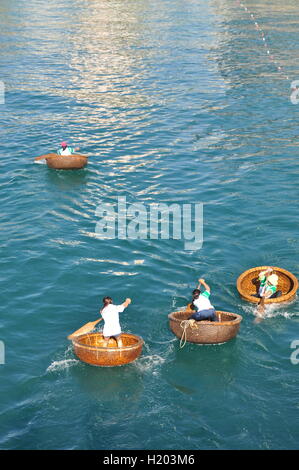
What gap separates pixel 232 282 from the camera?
2552cm

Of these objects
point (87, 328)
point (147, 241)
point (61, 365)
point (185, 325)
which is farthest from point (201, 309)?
point (147, 241)

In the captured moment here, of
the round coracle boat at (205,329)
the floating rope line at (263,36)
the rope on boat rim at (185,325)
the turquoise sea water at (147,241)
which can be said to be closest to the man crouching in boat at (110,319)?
the turquoise sea water at (147,241)

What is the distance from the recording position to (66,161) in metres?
35.0

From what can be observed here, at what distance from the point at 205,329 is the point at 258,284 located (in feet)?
18.1

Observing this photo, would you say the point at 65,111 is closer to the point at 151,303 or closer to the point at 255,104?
the point at 255,104

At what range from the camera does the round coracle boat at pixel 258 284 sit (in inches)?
915

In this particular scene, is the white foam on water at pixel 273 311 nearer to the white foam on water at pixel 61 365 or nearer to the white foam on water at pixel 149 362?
the white foam on water at pixel 149 362

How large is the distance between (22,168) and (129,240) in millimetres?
11306

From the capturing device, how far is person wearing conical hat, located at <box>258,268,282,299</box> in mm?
→ 23234

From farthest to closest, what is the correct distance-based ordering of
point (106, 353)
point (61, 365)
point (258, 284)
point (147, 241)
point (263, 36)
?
point (263, 36)
point (147, 241)
point (258, 284)
point (61, 365)
point (106, 353)

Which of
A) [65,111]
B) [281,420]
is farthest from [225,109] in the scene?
[281,420]

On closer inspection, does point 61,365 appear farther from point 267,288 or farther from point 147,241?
point 147,241

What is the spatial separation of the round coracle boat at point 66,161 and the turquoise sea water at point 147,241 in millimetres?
499

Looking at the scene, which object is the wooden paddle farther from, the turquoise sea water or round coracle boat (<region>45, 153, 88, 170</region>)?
round coracle boat (<region>45, 153, 88, 170</region>)
